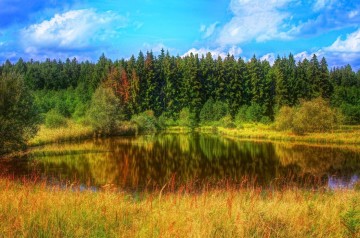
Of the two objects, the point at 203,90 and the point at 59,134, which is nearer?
the point at 59,134

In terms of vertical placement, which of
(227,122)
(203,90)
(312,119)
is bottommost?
(312,119)

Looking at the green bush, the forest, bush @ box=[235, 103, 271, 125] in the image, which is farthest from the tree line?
A: the green bush

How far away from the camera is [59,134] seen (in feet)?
157

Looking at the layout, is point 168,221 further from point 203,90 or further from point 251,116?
point 203,90

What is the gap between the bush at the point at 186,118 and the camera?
275 feet

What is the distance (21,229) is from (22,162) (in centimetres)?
2433

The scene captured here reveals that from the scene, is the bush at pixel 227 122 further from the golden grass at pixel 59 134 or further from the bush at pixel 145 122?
the golden grass at pixel 59 134

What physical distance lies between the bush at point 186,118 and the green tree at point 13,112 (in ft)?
178

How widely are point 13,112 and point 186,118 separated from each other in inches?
2195

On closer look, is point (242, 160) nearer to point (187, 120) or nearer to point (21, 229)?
point (21, 229)

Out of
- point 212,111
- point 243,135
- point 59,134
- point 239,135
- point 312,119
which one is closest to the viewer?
point 59,134

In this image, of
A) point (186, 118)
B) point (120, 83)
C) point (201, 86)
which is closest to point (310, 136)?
point (186, 118)

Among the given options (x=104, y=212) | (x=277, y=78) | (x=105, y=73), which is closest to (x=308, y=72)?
(x=277, y=78)

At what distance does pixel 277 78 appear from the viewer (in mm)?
89688
